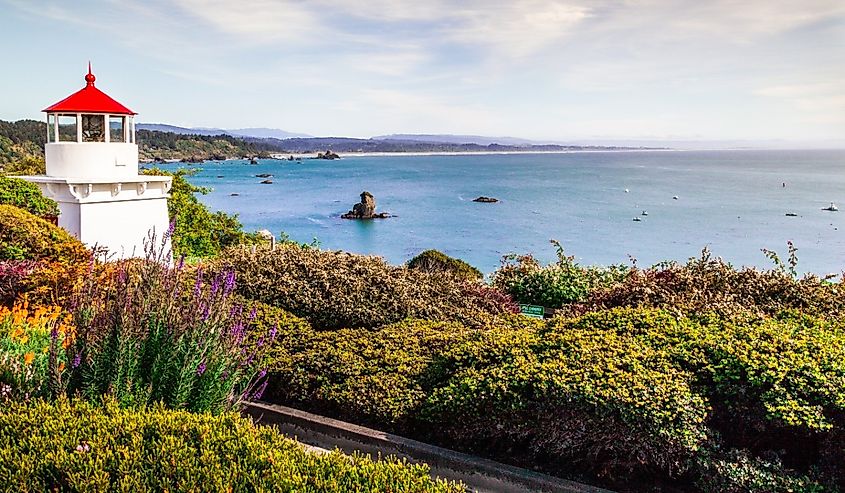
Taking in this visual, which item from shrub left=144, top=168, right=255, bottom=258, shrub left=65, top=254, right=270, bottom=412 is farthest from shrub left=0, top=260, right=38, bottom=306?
shrub left=144, top=168, right=255, bottom=258

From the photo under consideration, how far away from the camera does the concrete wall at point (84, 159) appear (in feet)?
33.6

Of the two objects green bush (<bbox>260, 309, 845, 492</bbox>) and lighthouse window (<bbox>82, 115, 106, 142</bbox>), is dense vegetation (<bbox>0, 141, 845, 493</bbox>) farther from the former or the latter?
lighthouse window (<bbox>82, 115, 106, 142</bbox>)

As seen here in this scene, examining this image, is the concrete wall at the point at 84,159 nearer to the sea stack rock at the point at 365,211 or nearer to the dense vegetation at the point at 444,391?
the dense vegetation at the point at 444,391

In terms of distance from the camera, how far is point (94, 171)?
10.4 metres

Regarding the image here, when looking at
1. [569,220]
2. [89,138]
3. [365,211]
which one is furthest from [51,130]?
[569,220]

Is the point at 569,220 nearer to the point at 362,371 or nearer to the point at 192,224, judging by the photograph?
the point at 192,224

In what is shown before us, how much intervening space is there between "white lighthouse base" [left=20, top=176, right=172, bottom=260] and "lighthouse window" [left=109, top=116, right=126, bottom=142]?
0.72 meters

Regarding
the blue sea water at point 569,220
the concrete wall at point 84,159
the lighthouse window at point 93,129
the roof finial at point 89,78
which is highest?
the roof finial at point 89,78

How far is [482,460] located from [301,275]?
3311mm

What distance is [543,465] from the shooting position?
4090mm

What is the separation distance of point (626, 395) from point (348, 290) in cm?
329

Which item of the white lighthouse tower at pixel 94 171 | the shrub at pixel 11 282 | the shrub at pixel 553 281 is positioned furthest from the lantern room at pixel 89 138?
the shrub at pixel 553 281

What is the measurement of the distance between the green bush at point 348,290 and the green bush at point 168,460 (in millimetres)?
2903

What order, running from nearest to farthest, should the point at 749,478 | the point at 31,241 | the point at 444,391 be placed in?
the point at 749,478, the point at 444,391, the point at 31,241
